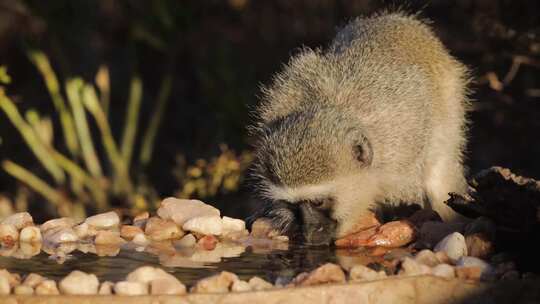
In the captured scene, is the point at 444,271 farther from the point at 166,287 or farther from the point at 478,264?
the point at 166,287

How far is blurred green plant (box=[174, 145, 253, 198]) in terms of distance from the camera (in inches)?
275

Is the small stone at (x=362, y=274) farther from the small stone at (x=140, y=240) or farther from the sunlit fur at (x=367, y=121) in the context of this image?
the small stone at (x=140, y=240)

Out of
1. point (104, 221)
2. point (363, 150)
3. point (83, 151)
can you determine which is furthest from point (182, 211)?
point (83, 151)

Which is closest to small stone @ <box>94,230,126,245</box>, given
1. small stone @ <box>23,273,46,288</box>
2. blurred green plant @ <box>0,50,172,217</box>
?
small stone @ <box>23,273,46,288</box>

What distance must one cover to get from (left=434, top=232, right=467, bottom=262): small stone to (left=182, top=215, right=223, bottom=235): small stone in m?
1.05

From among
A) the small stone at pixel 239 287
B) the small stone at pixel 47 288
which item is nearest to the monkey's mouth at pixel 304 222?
the small stone at pixel 239 287

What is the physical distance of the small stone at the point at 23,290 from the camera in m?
2.88

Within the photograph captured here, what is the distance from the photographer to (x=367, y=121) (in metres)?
4.70

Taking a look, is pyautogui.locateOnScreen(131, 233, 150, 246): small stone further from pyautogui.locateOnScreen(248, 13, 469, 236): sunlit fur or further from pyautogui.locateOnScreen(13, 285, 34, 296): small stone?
pyautogui.locateOnScreen(13, 285, 34, 296): small stone

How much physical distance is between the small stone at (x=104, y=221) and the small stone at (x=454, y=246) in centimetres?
151

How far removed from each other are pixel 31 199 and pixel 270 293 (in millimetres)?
7176

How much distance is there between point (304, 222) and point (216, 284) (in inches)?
55.0

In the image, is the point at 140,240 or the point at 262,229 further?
the point at 262,229

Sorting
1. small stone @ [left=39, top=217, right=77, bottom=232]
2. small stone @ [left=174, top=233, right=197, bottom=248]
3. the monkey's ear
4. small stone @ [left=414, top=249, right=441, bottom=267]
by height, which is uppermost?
the monkey's ear
